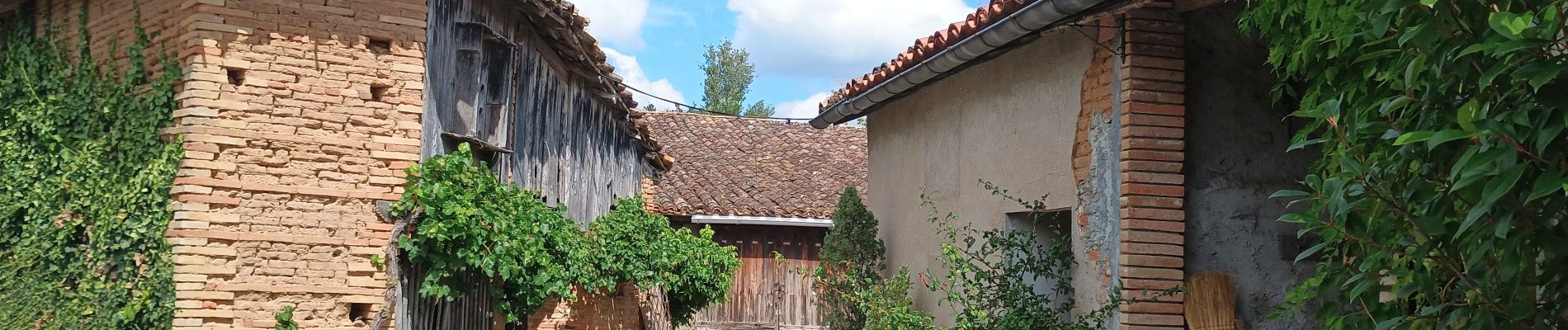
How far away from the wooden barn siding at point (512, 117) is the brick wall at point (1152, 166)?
163 inches

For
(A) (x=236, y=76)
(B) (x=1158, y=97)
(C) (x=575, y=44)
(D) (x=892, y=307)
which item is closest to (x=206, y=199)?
(A) (x=236, y=76)

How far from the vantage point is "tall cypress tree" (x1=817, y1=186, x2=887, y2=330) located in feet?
37.2

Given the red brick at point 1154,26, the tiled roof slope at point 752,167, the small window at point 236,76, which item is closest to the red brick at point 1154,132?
the red brick at point 1154,26

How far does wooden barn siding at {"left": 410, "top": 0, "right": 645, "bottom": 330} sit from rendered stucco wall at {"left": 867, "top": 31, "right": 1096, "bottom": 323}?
9.80ft

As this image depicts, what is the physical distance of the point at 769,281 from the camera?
18.6m

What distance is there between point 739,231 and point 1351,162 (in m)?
15.2

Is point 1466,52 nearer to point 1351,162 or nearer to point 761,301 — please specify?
point 1351,162

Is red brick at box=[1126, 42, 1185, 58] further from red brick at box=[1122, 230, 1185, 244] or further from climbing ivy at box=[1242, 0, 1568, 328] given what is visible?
climbing ivy at box=[1242, 0, 1568, 328]

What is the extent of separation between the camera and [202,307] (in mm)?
6730

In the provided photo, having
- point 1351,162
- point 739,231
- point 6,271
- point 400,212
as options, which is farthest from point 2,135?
point 739,231

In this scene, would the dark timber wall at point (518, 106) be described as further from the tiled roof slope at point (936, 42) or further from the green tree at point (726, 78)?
the green tree at point (726, 78)

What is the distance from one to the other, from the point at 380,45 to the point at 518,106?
8.07ft

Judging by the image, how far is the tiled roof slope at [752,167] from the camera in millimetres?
17984

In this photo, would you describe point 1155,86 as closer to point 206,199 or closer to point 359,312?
point 359,312
